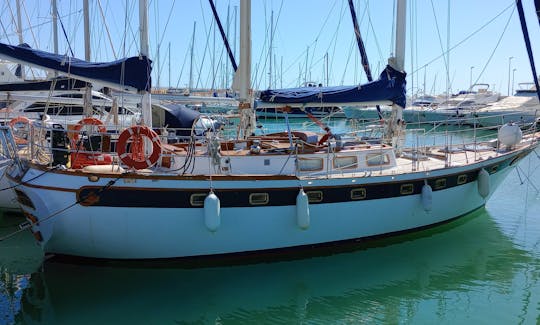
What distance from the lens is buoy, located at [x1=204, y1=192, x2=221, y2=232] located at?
8.64 m

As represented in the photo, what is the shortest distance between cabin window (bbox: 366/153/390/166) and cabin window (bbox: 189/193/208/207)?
3.99 metres

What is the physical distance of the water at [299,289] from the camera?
26.9 ft

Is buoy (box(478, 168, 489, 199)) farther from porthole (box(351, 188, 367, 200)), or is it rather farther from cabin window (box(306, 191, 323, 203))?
cabin window (box(306, 191, 323, 203))

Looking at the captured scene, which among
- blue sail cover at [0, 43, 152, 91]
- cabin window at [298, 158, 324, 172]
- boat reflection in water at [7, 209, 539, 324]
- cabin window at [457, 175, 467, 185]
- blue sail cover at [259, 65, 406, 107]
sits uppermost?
blue sail cover at [0, 43, 152, 91]

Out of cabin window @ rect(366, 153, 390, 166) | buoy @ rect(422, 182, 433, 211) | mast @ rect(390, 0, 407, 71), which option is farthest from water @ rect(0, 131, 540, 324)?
mast @ rect(390, 0, 407, 71)

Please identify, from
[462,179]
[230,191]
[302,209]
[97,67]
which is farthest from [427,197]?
[97,67]

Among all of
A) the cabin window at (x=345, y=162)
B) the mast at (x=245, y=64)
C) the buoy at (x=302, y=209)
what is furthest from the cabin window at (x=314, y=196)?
the mast at (x=245, y=64)

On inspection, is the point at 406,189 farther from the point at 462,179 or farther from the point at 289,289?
the point at 289,289

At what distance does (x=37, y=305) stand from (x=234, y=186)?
4043 millimetres

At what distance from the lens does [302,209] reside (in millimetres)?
9242

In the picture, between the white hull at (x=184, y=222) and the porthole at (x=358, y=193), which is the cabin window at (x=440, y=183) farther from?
the porthole at (x=358, y=193)

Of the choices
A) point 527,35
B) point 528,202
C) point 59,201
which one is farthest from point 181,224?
point 528,202

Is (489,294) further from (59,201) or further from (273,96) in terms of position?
(59,201)

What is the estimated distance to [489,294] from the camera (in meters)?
9.14
